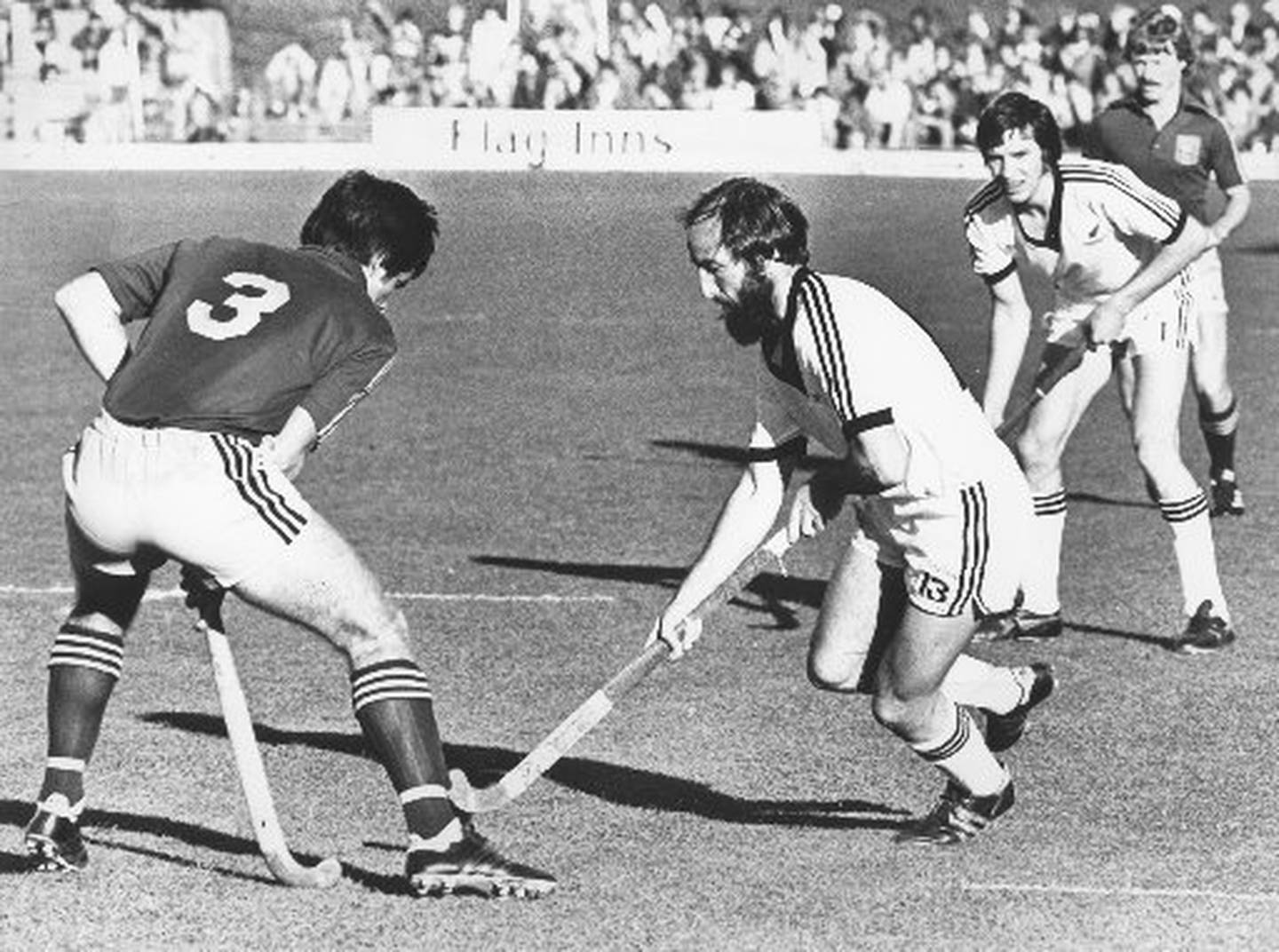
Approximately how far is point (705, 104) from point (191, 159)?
646cm

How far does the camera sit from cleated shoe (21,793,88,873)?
6.81 metres

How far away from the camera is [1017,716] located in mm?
7727

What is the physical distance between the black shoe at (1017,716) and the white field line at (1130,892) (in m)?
0.91

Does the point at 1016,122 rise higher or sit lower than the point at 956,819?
higher

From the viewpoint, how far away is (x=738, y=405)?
17.5 m

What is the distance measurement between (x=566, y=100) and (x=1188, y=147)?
24.3m

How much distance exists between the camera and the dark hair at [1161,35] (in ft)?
35.8

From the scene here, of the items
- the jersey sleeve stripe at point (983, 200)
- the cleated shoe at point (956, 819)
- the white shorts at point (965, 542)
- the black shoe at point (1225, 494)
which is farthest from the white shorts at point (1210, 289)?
the white shorts at point (965, 542)

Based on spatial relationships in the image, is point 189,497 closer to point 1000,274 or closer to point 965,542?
point 965,542

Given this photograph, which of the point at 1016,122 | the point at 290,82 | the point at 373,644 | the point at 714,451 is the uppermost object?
the point at 1016,122

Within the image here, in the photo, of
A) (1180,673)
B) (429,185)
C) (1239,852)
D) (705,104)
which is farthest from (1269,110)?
(1239,852)

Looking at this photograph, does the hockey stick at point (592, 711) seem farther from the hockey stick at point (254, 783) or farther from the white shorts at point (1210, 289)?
the white shorts at point (1210, 289)

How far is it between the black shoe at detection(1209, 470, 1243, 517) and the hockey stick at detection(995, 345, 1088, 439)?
10.8 ft

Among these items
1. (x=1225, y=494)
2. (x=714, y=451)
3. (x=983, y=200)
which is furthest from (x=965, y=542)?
(x=714, y=451)
